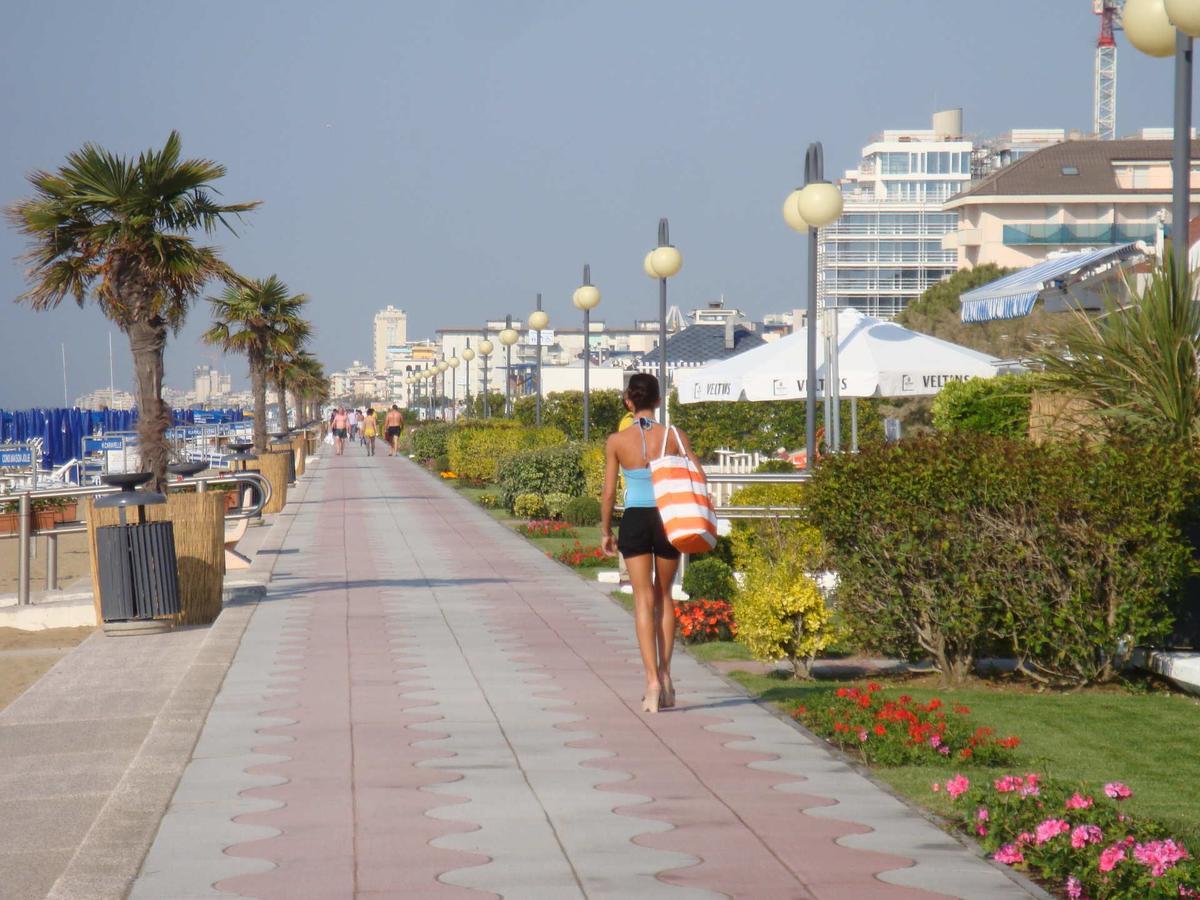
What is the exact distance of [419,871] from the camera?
4645mm

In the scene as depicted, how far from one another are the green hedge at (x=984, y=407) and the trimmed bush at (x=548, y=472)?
865 centimetres

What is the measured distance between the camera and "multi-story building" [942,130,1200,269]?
83.2 metres

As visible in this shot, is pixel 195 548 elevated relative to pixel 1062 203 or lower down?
lower down

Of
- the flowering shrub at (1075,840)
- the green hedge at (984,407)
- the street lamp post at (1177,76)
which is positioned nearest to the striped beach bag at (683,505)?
the flowering shrub at (1075,840)

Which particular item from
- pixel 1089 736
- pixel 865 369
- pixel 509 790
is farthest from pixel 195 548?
pixel 865 369

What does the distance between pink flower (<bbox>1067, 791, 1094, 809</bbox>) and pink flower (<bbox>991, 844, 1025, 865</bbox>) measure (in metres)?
0.22

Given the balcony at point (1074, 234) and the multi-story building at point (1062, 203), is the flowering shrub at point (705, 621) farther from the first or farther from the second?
the balcony at point (1074, 234)

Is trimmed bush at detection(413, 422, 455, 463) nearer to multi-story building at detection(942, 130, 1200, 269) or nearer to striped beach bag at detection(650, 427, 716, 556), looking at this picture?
striped beach bag at detection(650, 427, 716, 556)

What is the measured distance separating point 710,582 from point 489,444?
2030 centimetres

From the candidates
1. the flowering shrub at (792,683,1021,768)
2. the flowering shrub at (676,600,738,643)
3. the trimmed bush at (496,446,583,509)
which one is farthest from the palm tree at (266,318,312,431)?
the flowering shrub at (792,683,1021,768)

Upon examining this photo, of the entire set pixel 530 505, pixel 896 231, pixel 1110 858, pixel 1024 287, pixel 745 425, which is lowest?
pixel 1110 858

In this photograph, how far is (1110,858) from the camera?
169 inches

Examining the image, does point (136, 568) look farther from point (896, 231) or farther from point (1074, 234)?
point (896, 231)

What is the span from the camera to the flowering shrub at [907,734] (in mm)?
6297
